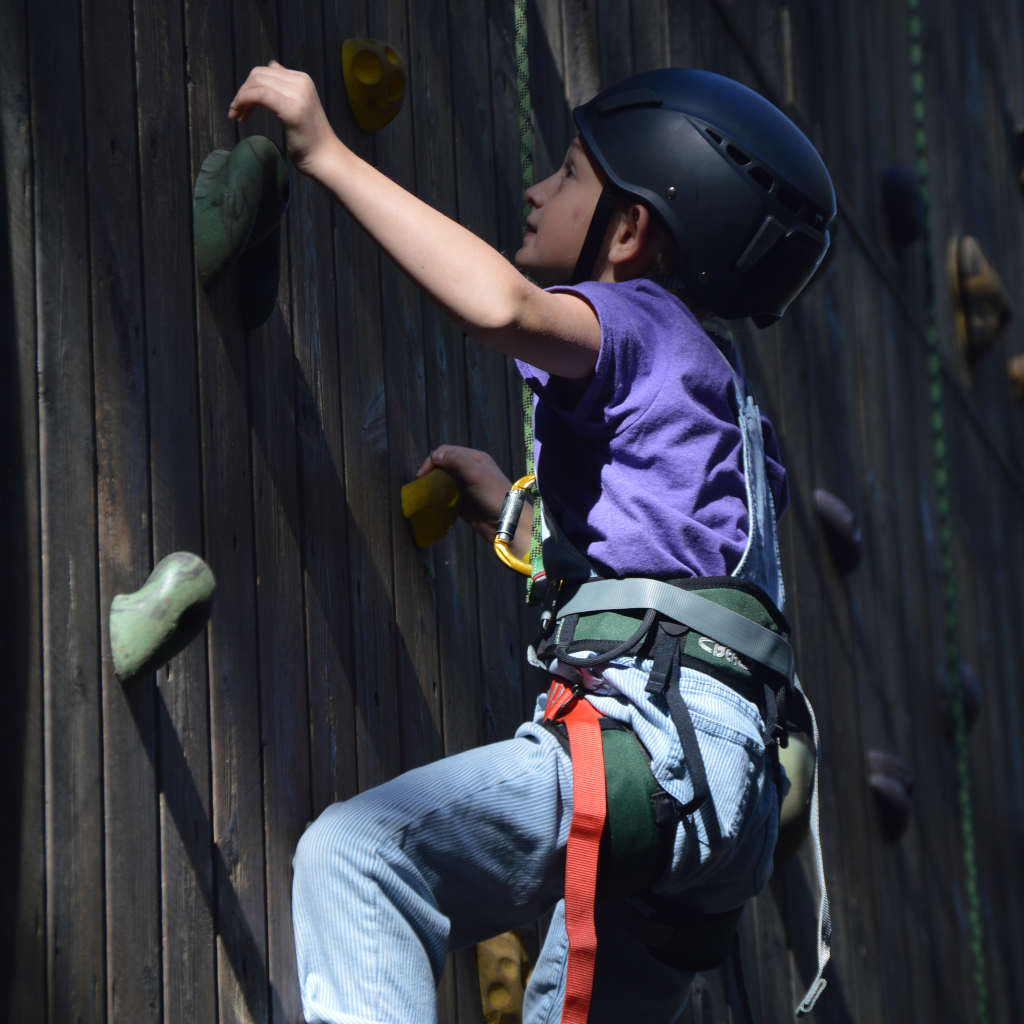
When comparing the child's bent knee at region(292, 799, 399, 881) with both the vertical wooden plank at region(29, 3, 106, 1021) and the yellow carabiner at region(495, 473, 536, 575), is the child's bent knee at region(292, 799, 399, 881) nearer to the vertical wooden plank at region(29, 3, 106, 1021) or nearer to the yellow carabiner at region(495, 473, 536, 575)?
the vertical wooden plank at region(29, 3, 106, 1021)

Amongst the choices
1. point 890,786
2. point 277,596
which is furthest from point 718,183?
point 890,786

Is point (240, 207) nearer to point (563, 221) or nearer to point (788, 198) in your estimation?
point (563, 221)

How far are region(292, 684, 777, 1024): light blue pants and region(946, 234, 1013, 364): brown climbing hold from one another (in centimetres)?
404

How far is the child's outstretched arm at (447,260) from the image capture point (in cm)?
193

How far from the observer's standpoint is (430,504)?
102 inches

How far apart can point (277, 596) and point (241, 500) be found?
0.15 m

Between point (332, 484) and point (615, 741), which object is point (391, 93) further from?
point (615, 741)

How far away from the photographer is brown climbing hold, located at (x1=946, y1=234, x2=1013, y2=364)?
5.80 metres

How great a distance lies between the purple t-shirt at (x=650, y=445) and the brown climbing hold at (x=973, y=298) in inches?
154

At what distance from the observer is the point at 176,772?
2.05 meters

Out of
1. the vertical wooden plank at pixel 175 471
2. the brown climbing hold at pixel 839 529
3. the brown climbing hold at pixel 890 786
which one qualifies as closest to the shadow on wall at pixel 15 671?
the vertical wooden plank at pixel 175 471

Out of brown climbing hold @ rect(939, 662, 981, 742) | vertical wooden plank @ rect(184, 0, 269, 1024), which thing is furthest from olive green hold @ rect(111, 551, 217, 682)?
brown climbing hold @ rect(939, 662, 981, 742)

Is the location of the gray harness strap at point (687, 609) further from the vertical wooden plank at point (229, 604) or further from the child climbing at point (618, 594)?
the vertical wooden plank at point (229, 604)

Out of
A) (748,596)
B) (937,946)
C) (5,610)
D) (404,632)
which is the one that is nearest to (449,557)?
(404,632)
